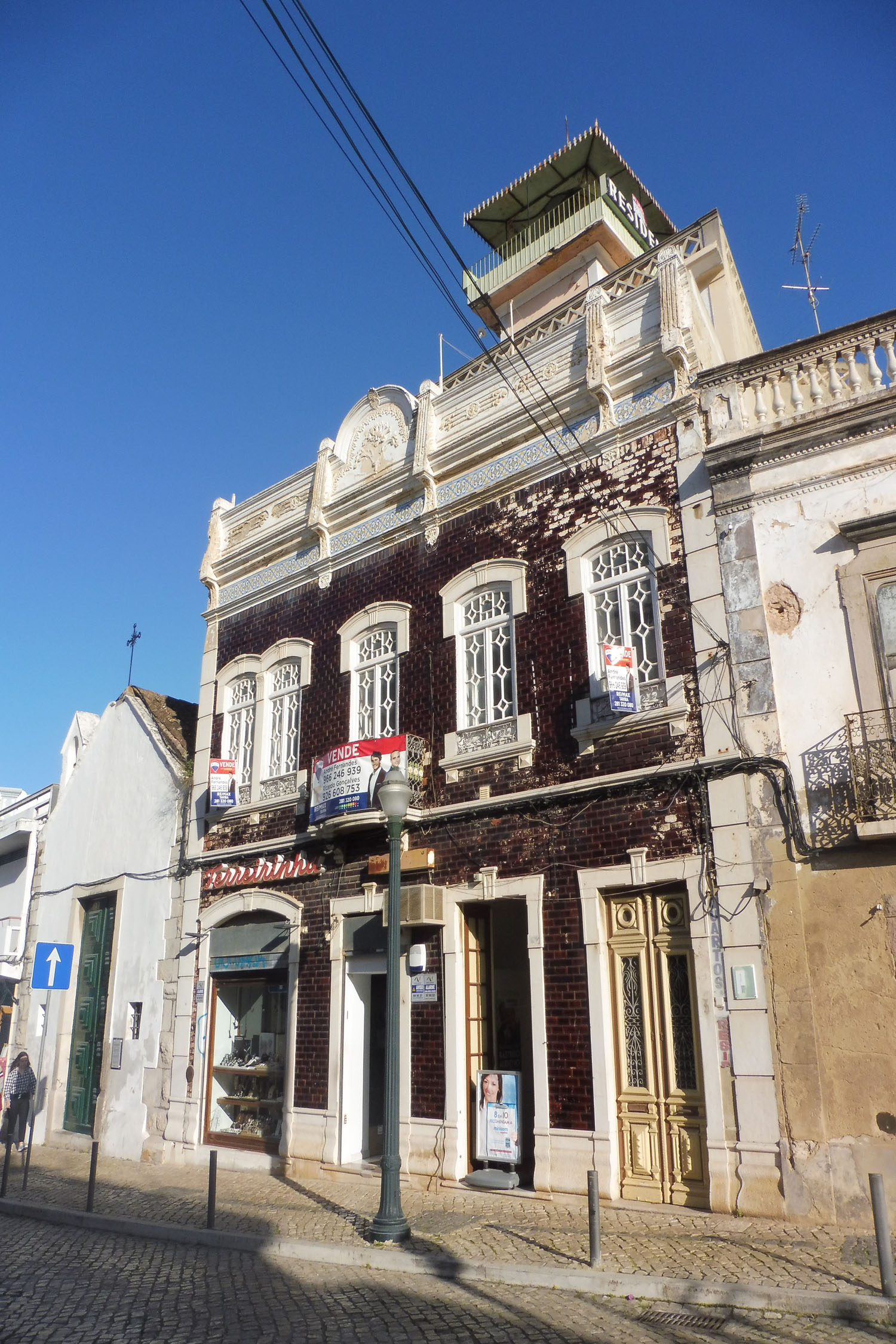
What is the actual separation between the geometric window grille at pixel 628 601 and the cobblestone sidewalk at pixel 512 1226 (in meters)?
5.39

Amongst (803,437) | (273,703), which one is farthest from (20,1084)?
(803,437)

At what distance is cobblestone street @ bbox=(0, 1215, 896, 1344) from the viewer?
640cm

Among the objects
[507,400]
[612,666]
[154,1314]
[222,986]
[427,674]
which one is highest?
[507,400]

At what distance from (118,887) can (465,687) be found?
843cm

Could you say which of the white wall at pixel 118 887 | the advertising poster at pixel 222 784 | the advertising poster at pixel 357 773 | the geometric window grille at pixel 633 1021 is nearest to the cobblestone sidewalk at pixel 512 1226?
the geometric window grille at pixel 633 1021

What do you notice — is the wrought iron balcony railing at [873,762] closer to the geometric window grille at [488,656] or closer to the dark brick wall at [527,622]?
the dark brick wall at [527,622]

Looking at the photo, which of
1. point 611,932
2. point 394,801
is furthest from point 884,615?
point 394,801

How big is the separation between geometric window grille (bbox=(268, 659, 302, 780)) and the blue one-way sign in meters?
3.92

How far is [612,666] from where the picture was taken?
10.6 metres

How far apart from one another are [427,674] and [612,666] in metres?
3.53

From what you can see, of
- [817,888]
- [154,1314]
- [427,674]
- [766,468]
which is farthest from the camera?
[427,674]

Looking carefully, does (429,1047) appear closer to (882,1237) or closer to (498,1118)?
(498,1118)

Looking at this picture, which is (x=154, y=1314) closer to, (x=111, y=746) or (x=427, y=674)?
(x=427, y=674)

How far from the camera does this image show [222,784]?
615 inches
